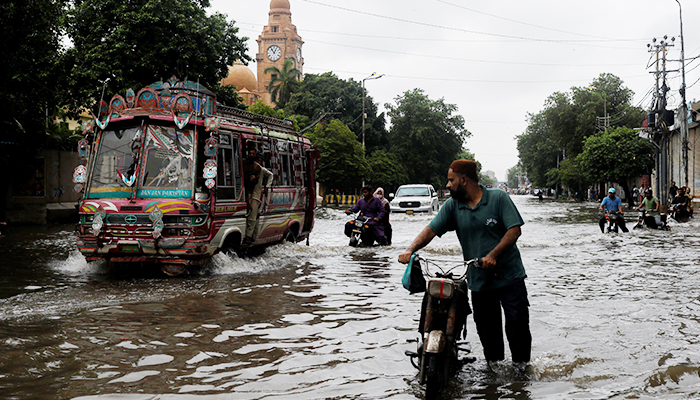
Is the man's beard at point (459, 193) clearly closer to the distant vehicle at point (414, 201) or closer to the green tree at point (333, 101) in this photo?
the distant vehicle at point (414, 201)

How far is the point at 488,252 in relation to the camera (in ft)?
16.7

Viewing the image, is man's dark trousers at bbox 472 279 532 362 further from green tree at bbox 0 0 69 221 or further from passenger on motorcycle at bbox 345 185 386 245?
green tree at bbox 0 0 69 221

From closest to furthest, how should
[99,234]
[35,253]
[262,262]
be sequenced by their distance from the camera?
[99,234]
[262,262]
[35,253]

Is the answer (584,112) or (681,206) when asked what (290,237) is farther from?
(584,112)

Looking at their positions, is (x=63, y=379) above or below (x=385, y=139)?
below

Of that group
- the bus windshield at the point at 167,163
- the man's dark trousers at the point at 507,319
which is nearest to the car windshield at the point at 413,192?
the bus windshield at the point at 167,163

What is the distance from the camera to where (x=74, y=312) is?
25.1 feet

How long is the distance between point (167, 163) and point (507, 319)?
6977 millimetres

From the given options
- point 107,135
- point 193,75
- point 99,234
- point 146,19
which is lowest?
point 99,234

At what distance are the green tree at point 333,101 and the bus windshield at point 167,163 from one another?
52749 millimetres

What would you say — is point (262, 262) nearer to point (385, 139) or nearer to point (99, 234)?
point (99, 234)

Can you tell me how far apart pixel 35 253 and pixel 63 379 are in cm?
1070

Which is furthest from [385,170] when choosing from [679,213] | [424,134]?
[679,213]

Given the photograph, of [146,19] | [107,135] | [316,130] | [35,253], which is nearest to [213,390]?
[107,135]
